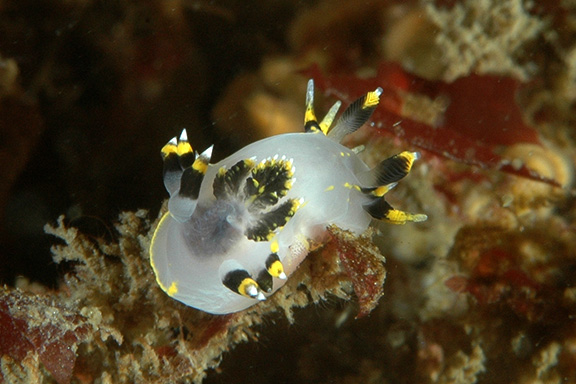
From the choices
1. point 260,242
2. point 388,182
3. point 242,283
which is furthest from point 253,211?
point 388,182

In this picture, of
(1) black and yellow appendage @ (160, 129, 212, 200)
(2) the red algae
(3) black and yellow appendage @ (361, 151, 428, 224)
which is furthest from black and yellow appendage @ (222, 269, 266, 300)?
(2) the red algae

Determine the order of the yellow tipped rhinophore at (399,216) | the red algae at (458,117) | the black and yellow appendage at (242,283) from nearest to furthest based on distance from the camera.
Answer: the black and yellow appendage at (242,283), the yellow tipped rhinophore at (399,216), the red algae at (458,117)

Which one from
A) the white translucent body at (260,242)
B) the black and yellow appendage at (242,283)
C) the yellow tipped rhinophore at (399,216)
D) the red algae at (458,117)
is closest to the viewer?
the black and yellow appendage at (242,283)

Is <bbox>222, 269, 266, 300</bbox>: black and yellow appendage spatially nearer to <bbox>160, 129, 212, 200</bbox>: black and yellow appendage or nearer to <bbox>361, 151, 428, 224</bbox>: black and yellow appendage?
<bbox>160, 129, 212, 200</bbox>: black and yellow appendage

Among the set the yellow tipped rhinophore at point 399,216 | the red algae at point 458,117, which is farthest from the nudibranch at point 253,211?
the red algae at point 458,117

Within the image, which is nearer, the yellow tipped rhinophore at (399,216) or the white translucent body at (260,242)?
the white translucent body at (260,242)

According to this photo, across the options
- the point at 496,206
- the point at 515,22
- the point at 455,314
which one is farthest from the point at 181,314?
the point at 515,22

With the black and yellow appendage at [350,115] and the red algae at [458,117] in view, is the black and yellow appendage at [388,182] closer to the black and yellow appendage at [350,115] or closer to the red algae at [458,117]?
the black and yellow appendage at [350,115]

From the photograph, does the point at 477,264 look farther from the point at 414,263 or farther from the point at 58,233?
the point at 58,233
